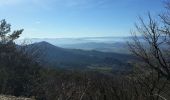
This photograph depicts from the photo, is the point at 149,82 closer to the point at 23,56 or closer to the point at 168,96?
the point at 168,96

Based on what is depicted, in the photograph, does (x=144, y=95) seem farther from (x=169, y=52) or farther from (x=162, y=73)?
(x=169, y=52)

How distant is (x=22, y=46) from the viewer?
36750 millimetres

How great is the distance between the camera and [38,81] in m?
32.8

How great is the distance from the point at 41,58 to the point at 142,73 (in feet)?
62.3

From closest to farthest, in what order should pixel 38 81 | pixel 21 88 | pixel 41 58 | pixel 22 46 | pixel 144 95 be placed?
pixel 144 95
pixel 21 88
pixel 38 81
pixel 22 46
pixel 41 58

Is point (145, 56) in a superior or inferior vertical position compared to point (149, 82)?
superior

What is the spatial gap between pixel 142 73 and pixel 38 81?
516 inches

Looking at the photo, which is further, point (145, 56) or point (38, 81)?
point (38, 81)

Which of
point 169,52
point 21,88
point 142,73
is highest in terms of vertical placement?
point 169,52

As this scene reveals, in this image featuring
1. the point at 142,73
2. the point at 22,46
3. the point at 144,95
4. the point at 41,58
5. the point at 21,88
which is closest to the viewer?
the point at 144,95

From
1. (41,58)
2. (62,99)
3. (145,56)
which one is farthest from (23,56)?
(62,99)

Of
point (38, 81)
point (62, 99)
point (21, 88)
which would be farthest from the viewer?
point (38, 81)

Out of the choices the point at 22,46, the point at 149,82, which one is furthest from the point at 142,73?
the point at 22,46

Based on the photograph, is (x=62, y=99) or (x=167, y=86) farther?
(x=167, y=86)
